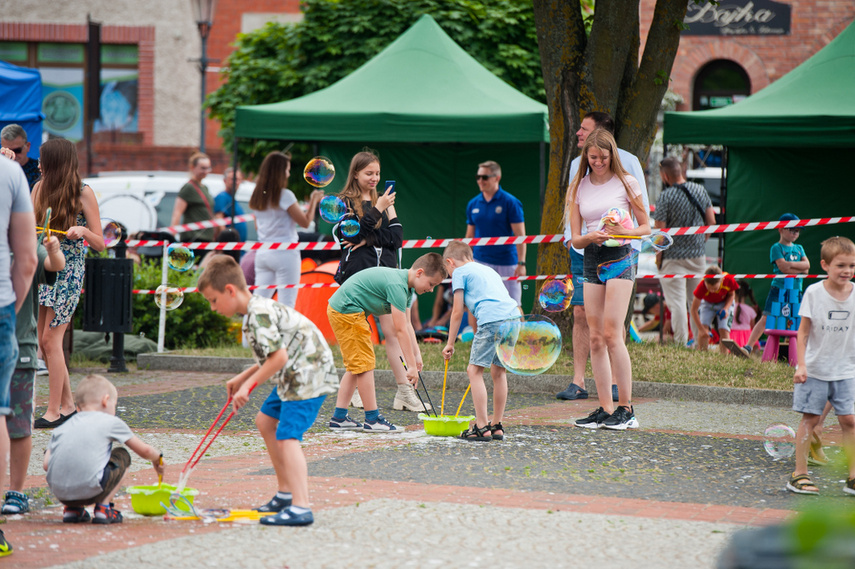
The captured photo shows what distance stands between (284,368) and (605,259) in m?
3.20

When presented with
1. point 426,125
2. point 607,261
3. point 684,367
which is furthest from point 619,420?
point 426,125

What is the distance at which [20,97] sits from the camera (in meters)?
11.6

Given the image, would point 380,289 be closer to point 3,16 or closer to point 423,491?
point 423,491

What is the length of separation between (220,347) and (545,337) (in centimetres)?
564

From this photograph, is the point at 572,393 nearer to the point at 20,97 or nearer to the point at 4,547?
the point at 4,547

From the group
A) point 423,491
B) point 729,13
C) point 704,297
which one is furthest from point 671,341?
point 729,13

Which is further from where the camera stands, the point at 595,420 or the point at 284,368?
the point at 595,420

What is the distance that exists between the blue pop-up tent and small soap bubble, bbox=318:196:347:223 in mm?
5017

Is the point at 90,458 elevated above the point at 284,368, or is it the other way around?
the point at 284,368

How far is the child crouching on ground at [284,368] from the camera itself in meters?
4.41

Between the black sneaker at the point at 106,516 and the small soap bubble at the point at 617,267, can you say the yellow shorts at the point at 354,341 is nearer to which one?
the small soap bubble at the point at 617,267

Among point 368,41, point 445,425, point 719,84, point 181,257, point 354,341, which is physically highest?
point 719,84

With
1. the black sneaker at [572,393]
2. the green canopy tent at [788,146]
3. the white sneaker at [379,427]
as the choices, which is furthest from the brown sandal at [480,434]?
the green canopy tent at [788,146]

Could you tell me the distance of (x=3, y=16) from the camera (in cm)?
3075
